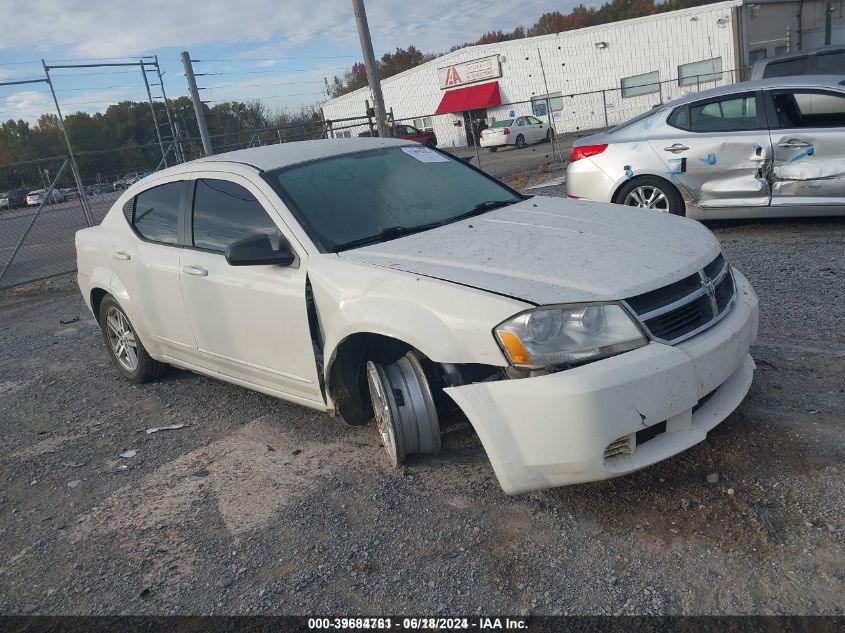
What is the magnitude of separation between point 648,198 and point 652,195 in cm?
7

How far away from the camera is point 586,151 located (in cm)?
802

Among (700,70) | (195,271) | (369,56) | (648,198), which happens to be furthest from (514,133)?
(195,271)

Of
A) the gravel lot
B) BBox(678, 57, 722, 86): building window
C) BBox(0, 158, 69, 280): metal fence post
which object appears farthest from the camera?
BBox(678, 57, 722, 86): building window

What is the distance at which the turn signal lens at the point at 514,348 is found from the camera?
2822mm

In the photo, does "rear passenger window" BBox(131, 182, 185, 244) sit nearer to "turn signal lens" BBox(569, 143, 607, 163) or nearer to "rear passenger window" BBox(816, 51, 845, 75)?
"turn signal lens" BBox(569, 143, 607, 163)

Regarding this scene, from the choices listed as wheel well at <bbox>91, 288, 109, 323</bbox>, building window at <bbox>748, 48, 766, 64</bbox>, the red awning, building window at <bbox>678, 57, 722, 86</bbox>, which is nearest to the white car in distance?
wheel well at <bbox>91, 288, 109, 323</bbox>

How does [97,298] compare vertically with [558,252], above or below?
below

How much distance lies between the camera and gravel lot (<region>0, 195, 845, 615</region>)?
2621 millimetres

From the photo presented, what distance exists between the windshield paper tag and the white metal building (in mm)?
25701

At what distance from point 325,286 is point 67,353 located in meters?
4.56

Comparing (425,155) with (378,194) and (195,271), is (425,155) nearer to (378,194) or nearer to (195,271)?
(378,194)

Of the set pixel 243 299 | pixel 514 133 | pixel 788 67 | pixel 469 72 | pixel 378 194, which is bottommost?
pixel 514 133

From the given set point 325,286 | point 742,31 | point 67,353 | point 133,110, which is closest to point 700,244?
point 325,286

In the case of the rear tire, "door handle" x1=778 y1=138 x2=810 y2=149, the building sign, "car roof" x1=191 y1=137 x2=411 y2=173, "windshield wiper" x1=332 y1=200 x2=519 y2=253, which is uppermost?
the building sign
